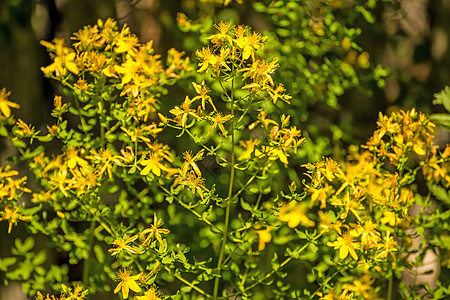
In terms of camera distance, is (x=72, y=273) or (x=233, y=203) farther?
(x=72, y=273)

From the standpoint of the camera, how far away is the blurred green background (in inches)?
61.7

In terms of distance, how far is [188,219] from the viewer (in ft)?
4.48

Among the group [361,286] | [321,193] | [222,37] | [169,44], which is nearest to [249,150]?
[321,193]

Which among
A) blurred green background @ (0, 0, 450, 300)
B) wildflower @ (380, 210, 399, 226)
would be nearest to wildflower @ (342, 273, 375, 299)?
wildflower @ (380, 210, 399, 226)

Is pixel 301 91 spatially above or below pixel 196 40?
below

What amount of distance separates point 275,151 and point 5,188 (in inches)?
20.9

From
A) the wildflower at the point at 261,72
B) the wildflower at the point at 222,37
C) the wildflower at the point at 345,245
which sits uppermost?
the wildflower at the point at 222,37

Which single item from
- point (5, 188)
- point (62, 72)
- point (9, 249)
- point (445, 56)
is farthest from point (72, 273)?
point (445, 56)

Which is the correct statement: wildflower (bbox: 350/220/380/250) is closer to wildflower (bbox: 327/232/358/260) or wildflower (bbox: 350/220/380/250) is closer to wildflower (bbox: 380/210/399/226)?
wildflower (bbox: 327/232/358/260)

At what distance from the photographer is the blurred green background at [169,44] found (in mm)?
1568

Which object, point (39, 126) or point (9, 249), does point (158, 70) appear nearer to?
point (39, 126)

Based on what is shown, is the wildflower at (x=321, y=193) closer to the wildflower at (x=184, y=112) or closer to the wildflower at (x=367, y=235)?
the wildflower at (x=367, y=235)

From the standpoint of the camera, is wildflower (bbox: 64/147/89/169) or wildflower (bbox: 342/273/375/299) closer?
wildflower (bbox: 64/147/89/169)

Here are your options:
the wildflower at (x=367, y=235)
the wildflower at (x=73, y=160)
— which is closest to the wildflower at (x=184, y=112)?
the wildflower at (x=73, y=160)
